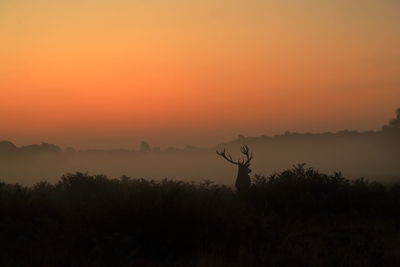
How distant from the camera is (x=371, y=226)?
12352 mm

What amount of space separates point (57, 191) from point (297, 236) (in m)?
8.77

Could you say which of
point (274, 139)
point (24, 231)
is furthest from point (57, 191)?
point (274, 139)

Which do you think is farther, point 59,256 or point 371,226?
point 371,226

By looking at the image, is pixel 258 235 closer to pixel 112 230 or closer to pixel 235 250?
pixel 235 250

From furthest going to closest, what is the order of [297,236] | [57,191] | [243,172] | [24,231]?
[243,172] < [57,191] < [297,236] < [24,231]

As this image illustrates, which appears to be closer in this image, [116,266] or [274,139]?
[116,266]

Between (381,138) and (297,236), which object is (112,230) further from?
(381,138)

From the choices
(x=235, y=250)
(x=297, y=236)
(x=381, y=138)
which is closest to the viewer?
(x=235, y=250)

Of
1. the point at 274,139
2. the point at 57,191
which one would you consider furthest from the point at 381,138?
the point at 57,191

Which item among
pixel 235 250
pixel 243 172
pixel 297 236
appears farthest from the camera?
pixel 243 172

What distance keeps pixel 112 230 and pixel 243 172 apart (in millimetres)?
11141

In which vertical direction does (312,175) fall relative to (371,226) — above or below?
above

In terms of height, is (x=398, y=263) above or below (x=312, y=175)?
below

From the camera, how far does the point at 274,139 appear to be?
6309 inches
